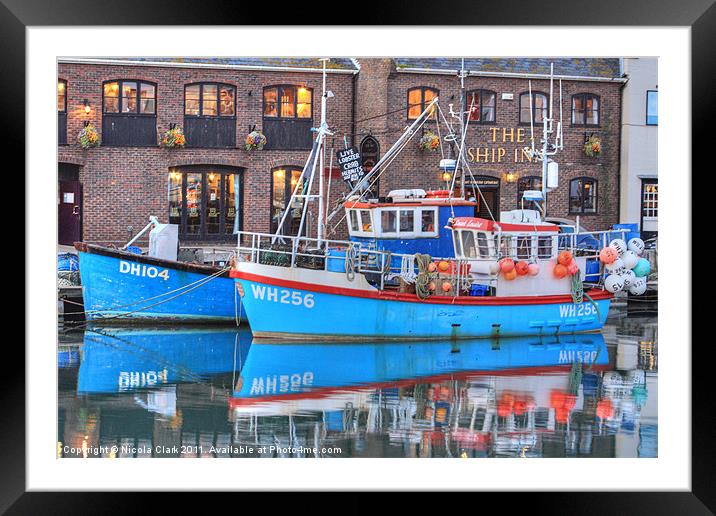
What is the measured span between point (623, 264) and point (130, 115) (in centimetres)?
1111

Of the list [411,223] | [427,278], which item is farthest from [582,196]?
[427,278]

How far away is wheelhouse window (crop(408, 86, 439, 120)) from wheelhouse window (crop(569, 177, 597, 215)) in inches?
150

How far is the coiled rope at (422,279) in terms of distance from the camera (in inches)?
659

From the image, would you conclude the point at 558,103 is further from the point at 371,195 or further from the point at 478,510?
the point at 478,510

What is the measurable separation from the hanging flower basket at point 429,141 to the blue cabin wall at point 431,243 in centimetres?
423

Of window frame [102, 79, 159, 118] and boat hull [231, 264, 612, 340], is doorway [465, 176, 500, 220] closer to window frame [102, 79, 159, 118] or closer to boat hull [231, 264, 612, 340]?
boat hull [231, 264, 612, 340]

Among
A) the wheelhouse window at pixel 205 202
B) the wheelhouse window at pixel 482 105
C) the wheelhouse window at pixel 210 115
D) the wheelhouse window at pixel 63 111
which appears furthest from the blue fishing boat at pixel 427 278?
the wheelhouse window at pixel 63 111

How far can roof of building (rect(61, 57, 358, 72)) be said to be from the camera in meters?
21.7

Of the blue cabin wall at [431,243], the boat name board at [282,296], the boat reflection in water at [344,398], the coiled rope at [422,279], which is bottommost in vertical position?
the boat reflection in water at [344,398]

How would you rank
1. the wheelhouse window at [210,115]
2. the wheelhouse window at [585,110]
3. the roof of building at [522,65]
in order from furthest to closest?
the wheelhouse window at [585,110]
the roof of building at [522,65]
the wheelhouse window at [210,115]

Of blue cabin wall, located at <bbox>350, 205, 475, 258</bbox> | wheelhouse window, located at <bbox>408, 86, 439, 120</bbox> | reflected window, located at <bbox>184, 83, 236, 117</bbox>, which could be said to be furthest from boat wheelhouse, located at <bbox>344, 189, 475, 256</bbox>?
reflected window, located at <bbox>184, 83, 236, 117</bbox>

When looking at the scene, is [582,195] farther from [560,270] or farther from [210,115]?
[210,115]

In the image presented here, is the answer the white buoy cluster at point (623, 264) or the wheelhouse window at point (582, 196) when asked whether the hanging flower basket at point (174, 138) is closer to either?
the wheelhouse window at point (582, 196)
